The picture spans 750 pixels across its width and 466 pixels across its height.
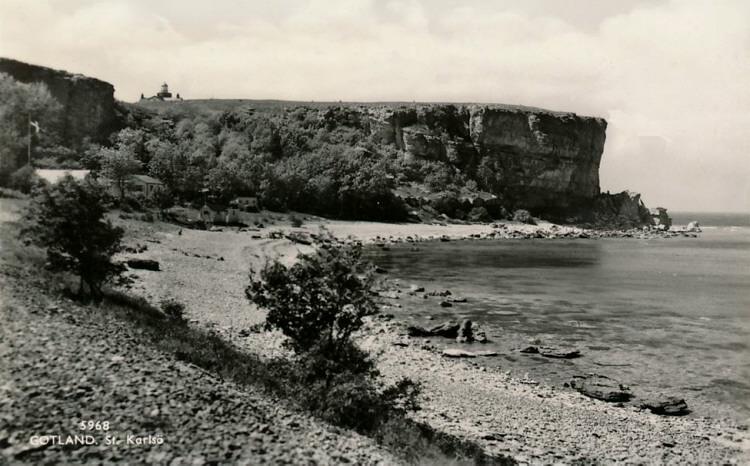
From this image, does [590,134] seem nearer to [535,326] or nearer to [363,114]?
[363,114]

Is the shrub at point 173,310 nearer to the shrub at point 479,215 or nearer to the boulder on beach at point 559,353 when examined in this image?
the boulder on beach at point 559,353

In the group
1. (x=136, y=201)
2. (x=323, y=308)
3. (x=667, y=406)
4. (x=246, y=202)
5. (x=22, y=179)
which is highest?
(x=22, y=179)

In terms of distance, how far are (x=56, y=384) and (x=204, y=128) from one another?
130223 millimetres

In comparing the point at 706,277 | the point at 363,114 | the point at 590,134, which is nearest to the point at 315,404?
the point at 706,277

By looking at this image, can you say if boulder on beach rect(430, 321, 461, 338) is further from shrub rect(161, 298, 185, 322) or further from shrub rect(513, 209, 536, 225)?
shrub rect(513, 209, 536, 225)

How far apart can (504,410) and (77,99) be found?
121 metres

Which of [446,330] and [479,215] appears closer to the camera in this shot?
[446,330]

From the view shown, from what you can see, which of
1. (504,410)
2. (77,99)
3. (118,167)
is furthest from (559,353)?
(77,99)

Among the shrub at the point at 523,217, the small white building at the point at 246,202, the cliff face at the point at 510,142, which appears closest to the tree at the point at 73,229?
the small white building at the point at 246,202

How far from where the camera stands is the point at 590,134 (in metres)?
172

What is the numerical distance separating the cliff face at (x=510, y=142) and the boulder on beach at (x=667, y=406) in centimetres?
13406

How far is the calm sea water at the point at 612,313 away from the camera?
25.0 meters

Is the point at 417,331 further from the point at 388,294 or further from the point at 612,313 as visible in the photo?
the point at 612,313

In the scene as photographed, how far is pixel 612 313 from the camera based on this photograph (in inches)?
1544
